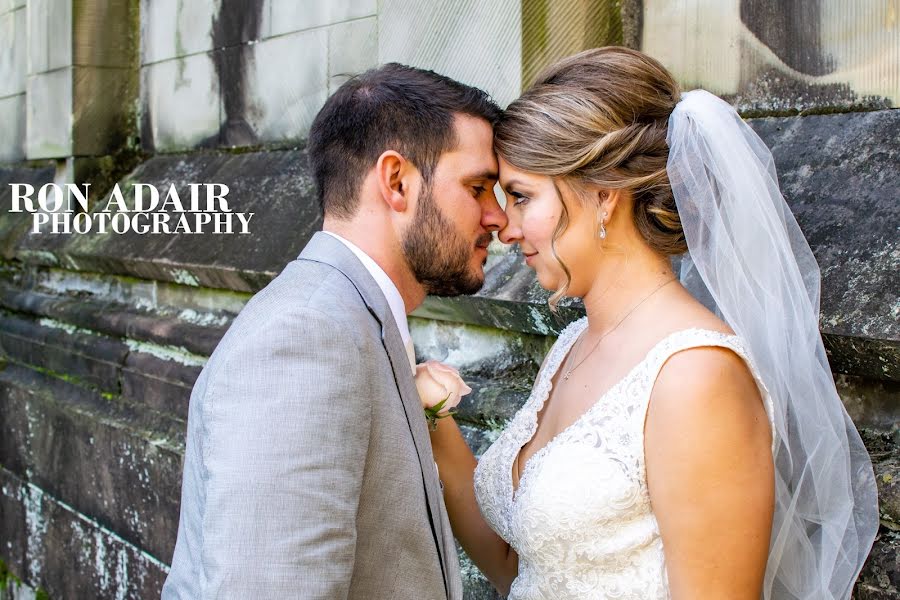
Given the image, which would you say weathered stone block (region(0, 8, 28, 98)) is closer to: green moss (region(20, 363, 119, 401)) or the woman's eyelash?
green moss (region(20, 363, 119, 401))

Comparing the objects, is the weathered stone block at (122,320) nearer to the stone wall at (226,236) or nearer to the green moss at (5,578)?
the stone wall at (226,236)

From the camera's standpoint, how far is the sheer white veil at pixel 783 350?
1.94m

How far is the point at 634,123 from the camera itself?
206 centimetres

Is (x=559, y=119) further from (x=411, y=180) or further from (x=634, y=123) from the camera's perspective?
(x=411, y=180)

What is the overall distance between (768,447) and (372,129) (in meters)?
1.02

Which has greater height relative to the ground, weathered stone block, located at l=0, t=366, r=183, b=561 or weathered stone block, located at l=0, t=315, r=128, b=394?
weathered stone block, located at l=0, t=315, r=128, b=394

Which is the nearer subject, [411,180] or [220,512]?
[220,512]

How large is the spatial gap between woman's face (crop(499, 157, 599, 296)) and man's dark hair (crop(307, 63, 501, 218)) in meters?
0.19

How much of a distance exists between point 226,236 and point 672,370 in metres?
2.80

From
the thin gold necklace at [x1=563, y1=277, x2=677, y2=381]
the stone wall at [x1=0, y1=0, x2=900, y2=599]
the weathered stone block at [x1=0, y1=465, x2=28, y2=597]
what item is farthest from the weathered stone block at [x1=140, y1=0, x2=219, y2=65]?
the thin gold necklace at [x1=563, y1=277, x2=677, y2=381]

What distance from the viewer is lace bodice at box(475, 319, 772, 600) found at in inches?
76.0

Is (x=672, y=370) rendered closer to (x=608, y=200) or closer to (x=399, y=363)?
(x=608, y=200)

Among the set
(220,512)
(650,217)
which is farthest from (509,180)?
(220,512)

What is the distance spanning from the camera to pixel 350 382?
1.69m
